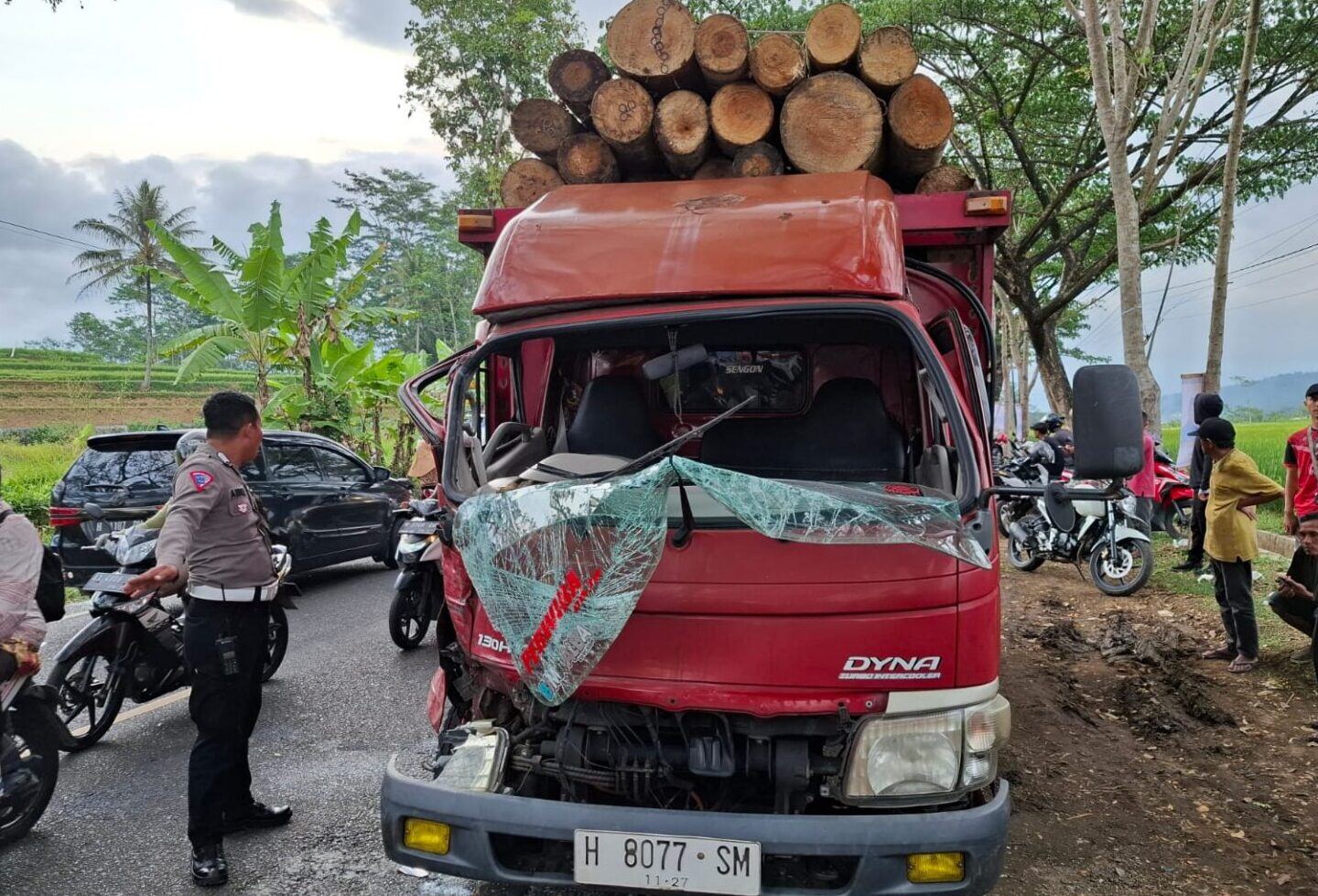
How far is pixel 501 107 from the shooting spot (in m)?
23.2

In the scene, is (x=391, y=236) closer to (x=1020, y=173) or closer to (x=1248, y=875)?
(x=1020, y=173)

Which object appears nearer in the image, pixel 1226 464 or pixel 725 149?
pixel 725 149

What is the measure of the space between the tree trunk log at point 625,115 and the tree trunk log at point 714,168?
0.27 meters

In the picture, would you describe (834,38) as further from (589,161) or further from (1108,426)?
(1108,426)

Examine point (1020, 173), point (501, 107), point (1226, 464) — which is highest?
point (501, 107)

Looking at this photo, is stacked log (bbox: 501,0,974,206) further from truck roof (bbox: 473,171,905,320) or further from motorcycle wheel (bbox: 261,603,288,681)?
motorcycle wheel (bbox: 261,603,288,681)

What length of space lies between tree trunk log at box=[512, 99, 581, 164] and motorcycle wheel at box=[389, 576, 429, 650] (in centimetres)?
321

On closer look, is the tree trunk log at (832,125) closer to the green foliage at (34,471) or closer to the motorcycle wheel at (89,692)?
the motorcycle wheel at (89,692)

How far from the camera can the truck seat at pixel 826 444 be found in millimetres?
3348

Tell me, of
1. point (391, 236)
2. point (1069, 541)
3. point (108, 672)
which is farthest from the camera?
point (391, 236)

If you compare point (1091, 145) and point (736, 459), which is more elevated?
point (1091, 145)

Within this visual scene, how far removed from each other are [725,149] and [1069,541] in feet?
21.1

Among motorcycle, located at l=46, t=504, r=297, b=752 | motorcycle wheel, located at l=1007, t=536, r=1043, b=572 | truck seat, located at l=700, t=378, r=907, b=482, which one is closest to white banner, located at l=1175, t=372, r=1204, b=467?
motorcycle wheel, located at l=1007, t=536, r=1043, b=572

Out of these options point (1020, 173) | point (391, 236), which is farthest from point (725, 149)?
point (391, 236)
